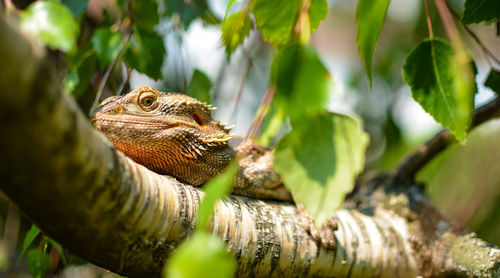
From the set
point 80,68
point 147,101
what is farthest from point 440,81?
point 80,68

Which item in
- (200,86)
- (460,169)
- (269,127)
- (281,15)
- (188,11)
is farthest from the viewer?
(460,169)

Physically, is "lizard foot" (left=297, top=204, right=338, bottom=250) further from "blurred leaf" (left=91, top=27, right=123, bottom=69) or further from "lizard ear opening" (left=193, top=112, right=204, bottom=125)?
"blurred leaf" (left=91, top=27, right=123, bottom=69)

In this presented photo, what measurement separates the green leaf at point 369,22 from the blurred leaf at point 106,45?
1388 mm

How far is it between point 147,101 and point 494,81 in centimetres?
164

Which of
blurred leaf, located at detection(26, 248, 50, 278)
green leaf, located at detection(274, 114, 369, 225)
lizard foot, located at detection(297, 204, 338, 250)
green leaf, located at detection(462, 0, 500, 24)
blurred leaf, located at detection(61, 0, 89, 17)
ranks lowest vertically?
blurred leaf, located at detection(26, 248, 50, 278)

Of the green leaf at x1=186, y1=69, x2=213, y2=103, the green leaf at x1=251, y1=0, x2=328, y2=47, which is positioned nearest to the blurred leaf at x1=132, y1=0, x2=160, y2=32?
the green leaf at x1=186, y1=69, x2=213, y2=103

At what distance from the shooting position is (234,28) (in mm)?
1536

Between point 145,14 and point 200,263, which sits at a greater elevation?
point 145,14

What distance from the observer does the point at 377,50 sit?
5906 mm

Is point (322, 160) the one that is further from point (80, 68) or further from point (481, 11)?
point (80, 68)

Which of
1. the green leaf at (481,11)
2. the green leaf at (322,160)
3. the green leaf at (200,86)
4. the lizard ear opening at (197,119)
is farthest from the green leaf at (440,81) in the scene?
the green leaf at (200,86)

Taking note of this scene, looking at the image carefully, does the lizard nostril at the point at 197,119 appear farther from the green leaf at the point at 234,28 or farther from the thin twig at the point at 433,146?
the thin twig at the point at 433,146

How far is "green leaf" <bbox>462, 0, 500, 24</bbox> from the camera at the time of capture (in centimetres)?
147

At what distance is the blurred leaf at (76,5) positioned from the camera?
6.52 feet
